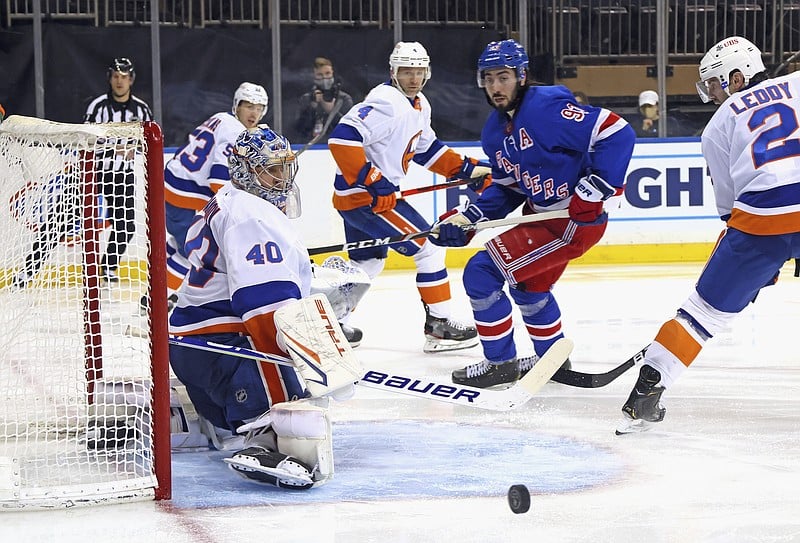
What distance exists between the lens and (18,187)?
2.76 meters

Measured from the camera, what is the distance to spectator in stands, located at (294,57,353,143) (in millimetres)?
7793

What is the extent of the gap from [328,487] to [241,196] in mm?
650

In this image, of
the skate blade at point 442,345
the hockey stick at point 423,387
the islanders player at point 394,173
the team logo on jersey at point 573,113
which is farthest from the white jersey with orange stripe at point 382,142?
the hockey stick at point 423,387

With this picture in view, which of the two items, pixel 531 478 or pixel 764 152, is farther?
pixel 764 152

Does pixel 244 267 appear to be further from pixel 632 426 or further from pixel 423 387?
pixel 632 426

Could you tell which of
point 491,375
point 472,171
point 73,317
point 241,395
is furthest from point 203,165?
point 241,395

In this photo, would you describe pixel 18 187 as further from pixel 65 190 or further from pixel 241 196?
pixel 241 196


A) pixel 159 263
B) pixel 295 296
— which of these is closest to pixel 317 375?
pixel 295 296

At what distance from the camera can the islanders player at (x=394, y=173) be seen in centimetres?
489

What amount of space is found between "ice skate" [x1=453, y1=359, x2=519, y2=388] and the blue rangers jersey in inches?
19.9

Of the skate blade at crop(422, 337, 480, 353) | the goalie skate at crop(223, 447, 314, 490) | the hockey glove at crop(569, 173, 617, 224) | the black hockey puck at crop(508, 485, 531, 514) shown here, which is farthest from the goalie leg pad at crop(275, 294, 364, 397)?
the skate blade at crop(422, 337, 480, 353)

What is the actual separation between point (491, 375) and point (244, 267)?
149 cm

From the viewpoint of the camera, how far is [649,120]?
7938 millimetres

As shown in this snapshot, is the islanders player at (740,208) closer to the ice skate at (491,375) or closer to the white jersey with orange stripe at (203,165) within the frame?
the ice skate at (491,375)
